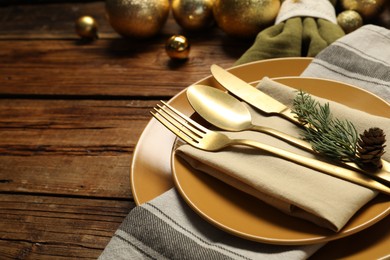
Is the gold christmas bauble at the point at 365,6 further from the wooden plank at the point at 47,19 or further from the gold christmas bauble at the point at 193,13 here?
the wooden plank at the point at 47,19

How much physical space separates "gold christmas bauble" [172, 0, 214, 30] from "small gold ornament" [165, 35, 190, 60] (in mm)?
89

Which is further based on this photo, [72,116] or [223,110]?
[72,116]

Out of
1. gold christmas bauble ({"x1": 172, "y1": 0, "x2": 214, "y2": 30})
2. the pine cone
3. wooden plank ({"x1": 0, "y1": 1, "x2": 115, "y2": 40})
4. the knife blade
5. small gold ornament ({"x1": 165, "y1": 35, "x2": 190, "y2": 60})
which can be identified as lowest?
wooden plank ({"x1": 0, "y1": 1, "x2": 115, "y2": 40})

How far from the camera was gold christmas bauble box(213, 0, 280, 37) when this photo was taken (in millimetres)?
923

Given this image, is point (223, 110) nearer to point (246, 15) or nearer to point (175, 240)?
point (175, 240)

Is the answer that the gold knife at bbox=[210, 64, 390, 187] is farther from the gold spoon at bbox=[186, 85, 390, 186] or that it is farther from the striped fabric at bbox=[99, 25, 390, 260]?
the striped fabric at bbox=[99, 25, 390, 260]

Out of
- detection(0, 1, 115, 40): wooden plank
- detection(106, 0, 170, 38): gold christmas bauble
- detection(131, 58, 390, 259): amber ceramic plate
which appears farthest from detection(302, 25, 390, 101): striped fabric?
detection(0, 1, 115, 40): wooden plank

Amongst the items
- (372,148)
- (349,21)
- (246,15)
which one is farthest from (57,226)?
(349,21)

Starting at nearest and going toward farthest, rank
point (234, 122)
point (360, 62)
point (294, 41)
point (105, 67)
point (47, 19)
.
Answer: point (234, 122), point (360, 62), point (294, 41), point (105, 67), point (47, 19)

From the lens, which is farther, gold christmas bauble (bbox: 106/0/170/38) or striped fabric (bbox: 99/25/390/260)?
gold christmas bauble (bbox: 106/0/170/38)

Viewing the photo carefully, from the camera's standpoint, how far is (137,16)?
1.00m

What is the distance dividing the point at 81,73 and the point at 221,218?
59 centimetres

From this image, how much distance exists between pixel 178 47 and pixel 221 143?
409 millimetres

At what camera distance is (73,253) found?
0.62 m
